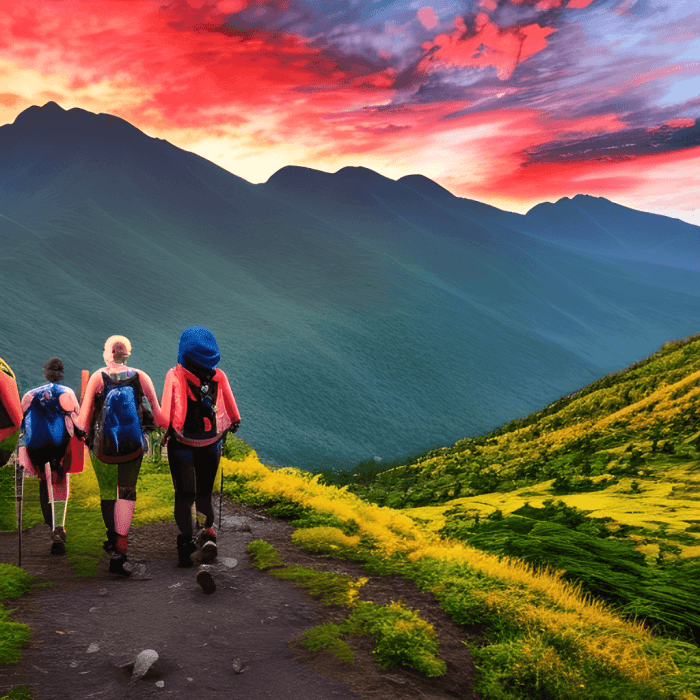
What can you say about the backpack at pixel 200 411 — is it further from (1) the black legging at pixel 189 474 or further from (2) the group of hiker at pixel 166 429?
(1) the black legging at pixel 189 474

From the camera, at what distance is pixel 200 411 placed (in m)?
6.64

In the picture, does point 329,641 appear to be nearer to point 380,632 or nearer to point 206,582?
point 380,632

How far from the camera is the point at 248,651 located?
15.7 feet

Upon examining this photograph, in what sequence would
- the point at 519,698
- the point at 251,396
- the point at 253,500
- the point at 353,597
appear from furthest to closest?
the point at 251,396 < the point at 253,500 < the point at 353,597 < the point at 519,698

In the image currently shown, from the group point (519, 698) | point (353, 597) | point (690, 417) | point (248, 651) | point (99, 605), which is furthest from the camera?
point (690, 417)

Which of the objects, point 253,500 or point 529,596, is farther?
point 253,500

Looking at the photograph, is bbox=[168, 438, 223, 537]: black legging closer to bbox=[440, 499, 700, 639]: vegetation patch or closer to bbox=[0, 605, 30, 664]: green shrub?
bbox=[0, 605, 30, 664]: green shrub

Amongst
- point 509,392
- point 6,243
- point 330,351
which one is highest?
point 6,243

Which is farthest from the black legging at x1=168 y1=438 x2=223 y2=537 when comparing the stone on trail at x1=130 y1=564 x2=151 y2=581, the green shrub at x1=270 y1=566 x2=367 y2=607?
the green shrub at x1=270 y1=566 x2=367 y2=607

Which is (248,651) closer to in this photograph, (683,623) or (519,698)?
(519,698)

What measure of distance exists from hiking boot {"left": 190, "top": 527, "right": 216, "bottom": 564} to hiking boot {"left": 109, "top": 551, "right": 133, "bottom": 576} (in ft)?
2.43

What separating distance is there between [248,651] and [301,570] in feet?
6.27

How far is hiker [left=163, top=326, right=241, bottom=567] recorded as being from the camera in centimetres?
660

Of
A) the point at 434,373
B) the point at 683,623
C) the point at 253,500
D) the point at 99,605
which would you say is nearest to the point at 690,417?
the point at 683,623
